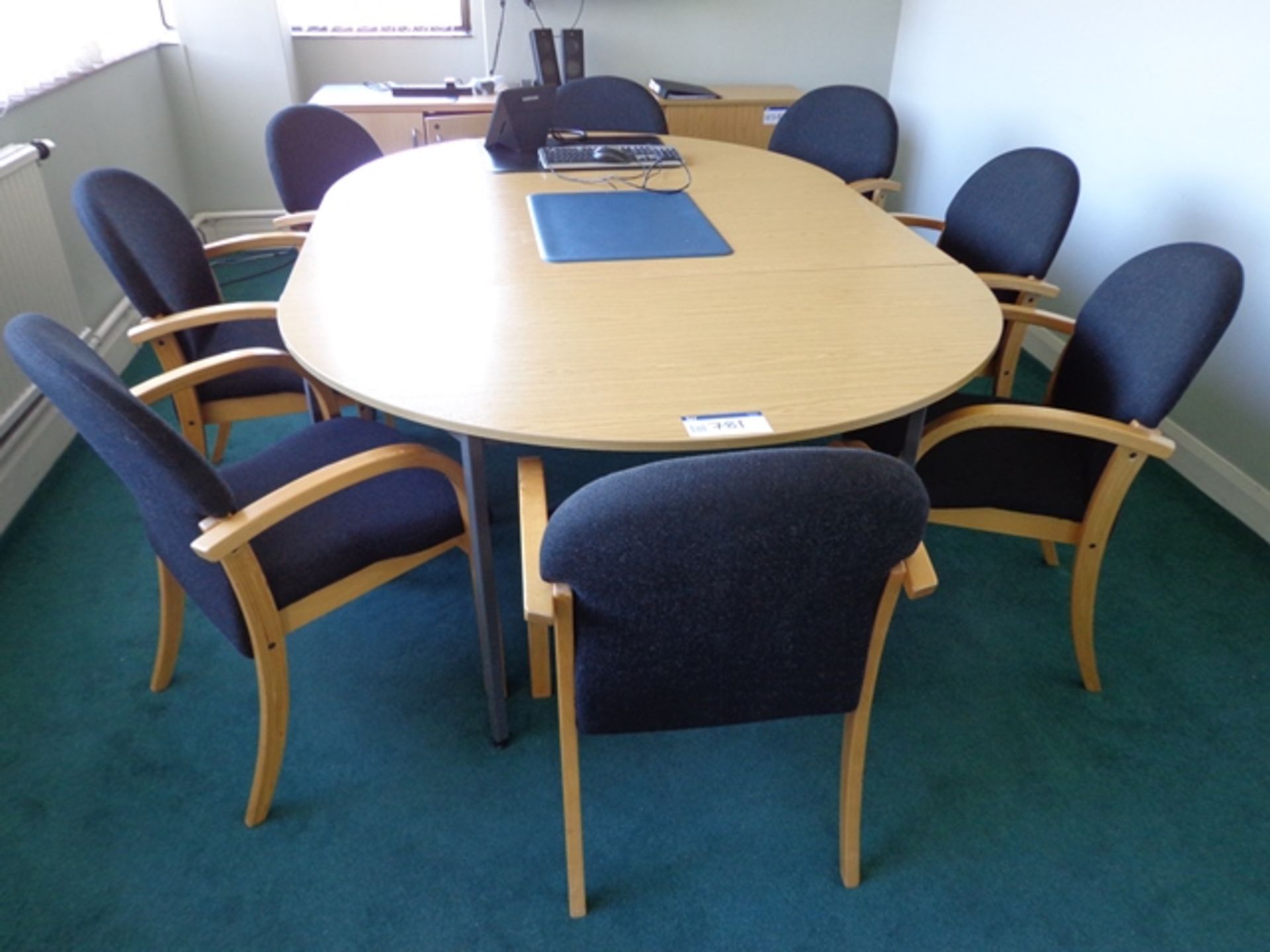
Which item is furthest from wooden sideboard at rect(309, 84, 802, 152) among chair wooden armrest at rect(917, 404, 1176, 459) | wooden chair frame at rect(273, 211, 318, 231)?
chair wooden armrest at rect(917, 404, 1176, 459)

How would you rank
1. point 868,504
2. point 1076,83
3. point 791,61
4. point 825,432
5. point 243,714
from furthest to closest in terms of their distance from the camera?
point 791,61 → point 1076,83 → point 243,714 → point 825,432 → point 868,504

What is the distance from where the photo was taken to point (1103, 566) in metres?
2.21

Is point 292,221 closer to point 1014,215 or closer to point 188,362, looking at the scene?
point 188,362

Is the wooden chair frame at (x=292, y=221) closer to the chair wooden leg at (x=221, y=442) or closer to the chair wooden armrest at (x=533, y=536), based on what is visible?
the chair wooden leg at (x=221, y=442)

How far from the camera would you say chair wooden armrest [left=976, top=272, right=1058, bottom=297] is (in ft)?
6.98

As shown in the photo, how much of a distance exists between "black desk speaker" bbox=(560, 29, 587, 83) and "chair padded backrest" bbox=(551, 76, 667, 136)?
0.83 metres

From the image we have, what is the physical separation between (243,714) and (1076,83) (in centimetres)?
318

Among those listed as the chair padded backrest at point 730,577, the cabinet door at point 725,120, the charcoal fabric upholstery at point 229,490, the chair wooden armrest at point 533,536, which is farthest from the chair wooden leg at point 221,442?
the cabinet door at point 725,120

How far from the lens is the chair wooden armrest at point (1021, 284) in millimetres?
2127

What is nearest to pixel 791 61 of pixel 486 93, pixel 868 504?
pixel 486 93

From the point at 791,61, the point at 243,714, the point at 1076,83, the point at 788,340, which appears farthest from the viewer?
the point at 791,61

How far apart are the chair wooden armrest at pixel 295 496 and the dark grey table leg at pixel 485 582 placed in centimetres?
9

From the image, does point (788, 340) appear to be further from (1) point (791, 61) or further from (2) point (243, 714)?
(1) point (791, 61)

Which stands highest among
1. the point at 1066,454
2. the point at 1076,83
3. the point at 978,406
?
the point at 1076,83
